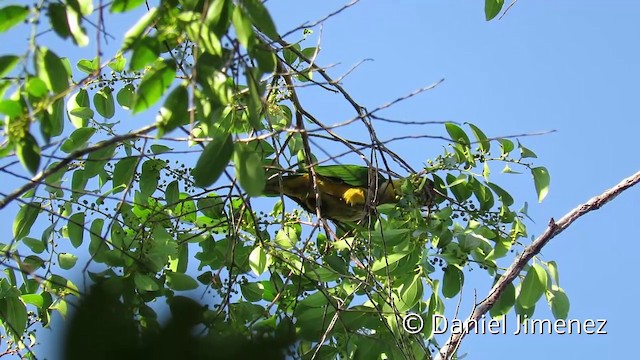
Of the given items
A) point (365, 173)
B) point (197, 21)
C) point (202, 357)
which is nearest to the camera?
point (202, 357)

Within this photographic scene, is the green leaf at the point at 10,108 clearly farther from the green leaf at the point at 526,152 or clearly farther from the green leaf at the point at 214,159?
the green leaf at the point at 526,152

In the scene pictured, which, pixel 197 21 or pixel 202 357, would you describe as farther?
pixel 197 21

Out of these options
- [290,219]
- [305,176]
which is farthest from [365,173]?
[290,219]

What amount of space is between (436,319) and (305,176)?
1.39 m

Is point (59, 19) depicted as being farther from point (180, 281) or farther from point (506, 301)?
point (506, 301)

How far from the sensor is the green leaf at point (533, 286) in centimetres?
282

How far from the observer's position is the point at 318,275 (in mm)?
2918

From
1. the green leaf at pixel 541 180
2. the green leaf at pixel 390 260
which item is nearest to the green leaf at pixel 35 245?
the green leaf at pixel 390 260

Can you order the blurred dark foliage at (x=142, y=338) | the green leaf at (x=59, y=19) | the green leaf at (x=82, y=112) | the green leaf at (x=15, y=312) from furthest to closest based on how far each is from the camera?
the green leaf at (x=82, y=112) → the green leaf at (x=15, y=312) → the green leaf at (x=59, y=19) → the blurred dark foliage at (x=142, y=338)

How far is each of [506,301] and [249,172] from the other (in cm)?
157

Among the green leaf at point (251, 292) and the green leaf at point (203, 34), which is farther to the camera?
the green leaf at point (251, 292)

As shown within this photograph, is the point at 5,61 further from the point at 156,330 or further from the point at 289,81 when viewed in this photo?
the point at 289,81

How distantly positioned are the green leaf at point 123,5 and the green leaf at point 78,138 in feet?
4.69

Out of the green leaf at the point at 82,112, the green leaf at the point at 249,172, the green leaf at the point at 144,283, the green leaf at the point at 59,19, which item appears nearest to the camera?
the green leaf at the point at 249,172
